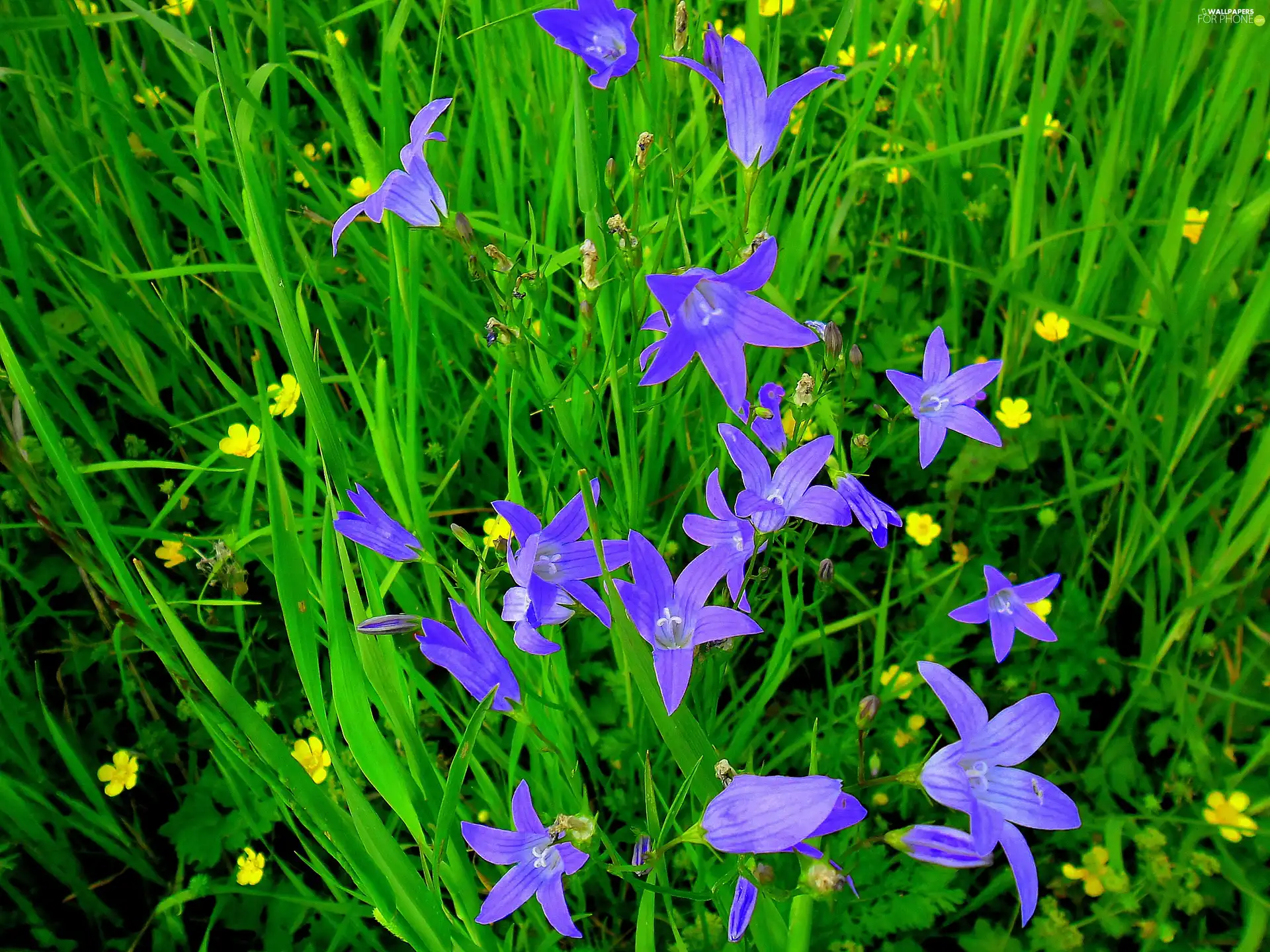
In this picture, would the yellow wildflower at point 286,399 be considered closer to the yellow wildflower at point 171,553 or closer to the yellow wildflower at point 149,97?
the yellow wildflower at point 171,553

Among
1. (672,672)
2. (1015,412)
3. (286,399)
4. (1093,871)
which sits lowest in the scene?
(1093,871)

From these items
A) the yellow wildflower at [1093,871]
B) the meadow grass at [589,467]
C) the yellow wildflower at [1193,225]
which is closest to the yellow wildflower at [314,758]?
the meadow grass at [589,467]

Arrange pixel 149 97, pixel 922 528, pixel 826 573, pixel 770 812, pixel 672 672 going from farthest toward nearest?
pixel 149 97, pixel 922 528, pixel 826 573, pixel 672 672, pixel 770 812

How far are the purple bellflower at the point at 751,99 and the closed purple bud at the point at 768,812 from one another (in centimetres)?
99

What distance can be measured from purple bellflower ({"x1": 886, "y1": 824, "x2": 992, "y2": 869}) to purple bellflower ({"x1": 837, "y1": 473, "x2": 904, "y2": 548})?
17.0 inches

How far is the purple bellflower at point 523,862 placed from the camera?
1.16m

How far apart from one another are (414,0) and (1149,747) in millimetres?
2976

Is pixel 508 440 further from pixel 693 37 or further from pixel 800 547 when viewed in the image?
pixel 693 37

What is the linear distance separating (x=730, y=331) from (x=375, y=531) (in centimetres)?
68

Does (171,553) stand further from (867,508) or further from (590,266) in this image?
(867,508)

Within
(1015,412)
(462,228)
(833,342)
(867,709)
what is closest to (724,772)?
(867,709)

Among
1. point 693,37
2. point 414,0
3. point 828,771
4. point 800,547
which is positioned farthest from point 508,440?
point 414,0

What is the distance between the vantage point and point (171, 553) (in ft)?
7.20

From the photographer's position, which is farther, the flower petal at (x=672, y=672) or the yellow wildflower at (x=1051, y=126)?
the yellow wildflower at (x=1051, y=126)
